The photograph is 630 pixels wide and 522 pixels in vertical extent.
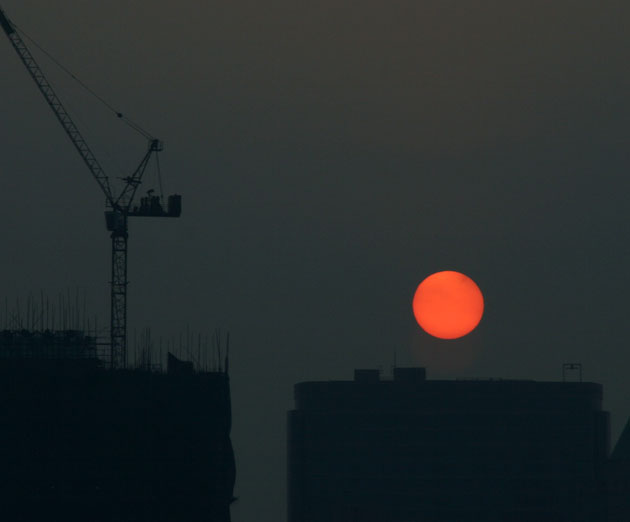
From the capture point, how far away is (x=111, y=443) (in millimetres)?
150500

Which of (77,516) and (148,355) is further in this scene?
(148,355)

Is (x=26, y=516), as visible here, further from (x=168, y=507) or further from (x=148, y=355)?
(x=148, y=355)

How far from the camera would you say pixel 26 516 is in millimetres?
140375

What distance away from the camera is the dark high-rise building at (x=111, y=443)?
14275cm

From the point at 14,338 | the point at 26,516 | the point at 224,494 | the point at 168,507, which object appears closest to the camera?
the point at 26,516

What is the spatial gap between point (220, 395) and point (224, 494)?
1042cm

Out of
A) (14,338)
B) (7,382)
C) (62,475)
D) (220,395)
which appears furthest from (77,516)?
(14,338)

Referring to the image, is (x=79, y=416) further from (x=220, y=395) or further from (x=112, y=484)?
(x=220, y=395)

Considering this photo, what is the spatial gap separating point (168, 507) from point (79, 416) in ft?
40.6

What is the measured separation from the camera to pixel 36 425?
14475cm

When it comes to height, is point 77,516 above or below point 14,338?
below

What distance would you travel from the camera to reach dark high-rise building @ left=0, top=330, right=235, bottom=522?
468 ft

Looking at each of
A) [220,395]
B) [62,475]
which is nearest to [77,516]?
[62,475]

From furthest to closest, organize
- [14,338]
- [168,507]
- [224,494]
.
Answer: [14,338] → [224,494] → [168,507]
